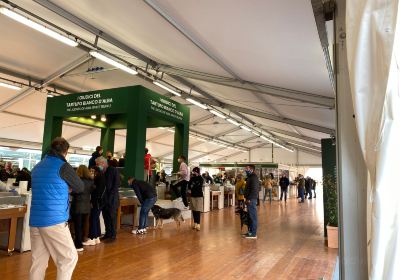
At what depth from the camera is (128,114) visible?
744cm

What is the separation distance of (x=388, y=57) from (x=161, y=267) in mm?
3943

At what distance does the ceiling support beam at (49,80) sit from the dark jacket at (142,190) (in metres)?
4.89

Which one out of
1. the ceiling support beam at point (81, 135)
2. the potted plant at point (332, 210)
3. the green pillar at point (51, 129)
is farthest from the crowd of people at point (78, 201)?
the ceiling support beam at point (81, 135)

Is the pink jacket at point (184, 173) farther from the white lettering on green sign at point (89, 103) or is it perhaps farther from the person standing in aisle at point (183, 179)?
the white lettering on green sign at point (89, 103)

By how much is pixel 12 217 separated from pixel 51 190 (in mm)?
2422

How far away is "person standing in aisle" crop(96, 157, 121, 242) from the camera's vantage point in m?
5.50

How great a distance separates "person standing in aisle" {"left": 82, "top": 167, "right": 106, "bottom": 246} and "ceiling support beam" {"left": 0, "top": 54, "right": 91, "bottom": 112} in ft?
16.8

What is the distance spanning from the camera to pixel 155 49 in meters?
6.76

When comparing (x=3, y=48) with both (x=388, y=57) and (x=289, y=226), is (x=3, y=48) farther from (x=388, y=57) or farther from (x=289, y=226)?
(x=388, y=57)

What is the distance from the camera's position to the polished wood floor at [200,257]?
12.7ft

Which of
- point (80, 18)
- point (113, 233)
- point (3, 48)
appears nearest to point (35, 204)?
point (113, 233)

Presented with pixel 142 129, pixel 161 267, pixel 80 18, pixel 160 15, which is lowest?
pixel 161 267

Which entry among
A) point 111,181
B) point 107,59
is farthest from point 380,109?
point 107,59

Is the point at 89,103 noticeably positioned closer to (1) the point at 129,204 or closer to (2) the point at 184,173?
(1) the point at 129,204
